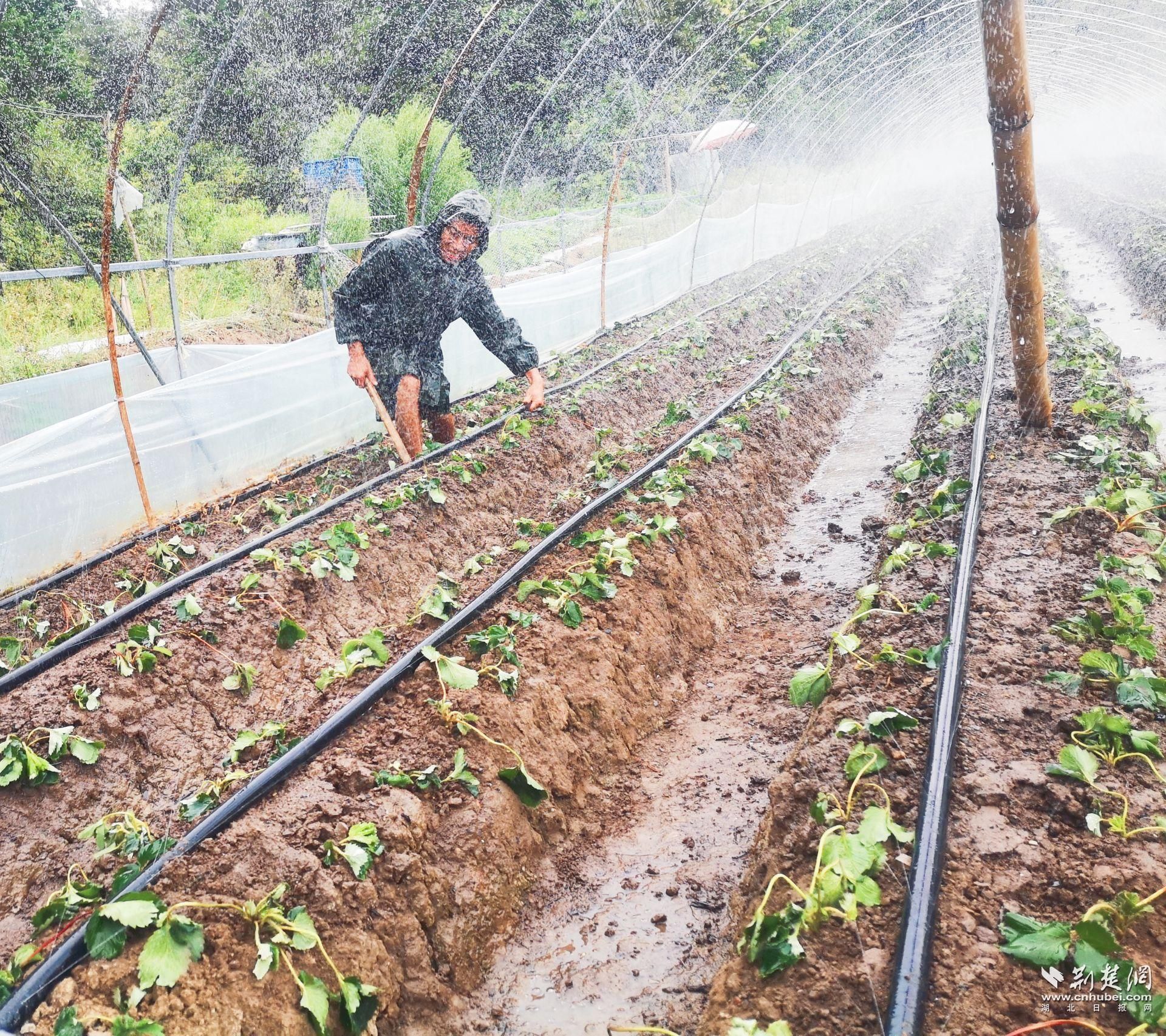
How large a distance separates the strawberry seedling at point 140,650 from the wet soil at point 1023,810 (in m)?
3.55

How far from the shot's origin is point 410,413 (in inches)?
263

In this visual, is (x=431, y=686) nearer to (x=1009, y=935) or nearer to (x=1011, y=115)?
(x=1009, y=935)

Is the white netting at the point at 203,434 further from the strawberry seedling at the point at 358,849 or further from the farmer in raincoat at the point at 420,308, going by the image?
the strawberry seedling at the point at 358,849

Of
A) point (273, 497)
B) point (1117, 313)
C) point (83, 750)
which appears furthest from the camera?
point (1117, 313)

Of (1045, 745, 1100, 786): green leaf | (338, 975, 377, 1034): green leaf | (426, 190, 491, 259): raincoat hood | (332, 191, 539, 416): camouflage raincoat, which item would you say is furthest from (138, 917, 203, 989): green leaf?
(426, 190, 491, 259): raincoat hood

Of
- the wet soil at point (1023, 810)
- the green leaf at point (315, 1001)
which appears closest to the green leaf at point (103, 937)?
the green leaf at point (315, 1001)

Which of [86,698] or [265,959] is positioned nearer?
[265,959]

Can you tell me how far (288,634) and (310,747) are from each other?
117 centimetres

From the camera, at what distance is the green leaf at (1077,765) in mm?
2705

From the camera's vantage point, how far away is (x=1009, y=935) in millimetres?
2244

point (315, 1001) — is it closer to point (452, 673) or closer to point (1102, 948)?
point (452, 673)

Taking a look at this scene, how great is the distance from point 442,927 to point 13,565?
403 cm

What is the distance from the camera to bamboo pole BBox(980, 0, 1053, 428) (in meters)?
4.57

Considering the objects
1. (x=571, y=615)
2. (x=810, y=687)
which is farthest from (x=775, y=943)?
(x=571, y=615)
